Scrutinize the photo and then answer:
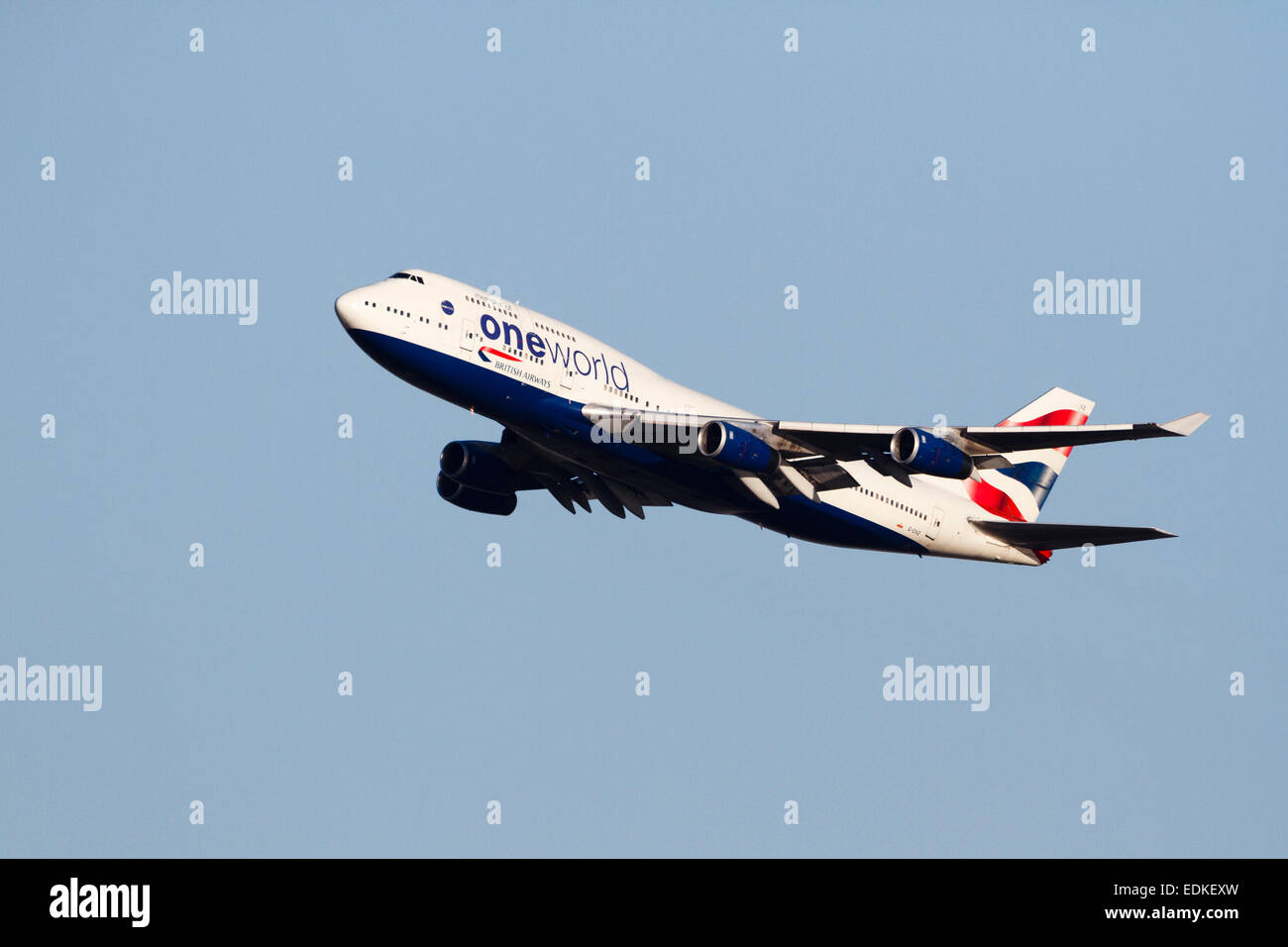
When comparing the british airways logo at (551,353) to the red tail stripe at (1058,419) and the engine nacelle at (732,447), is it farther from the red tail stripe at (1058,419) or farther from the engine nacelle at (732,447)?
the red tail stripe at (1058,419)

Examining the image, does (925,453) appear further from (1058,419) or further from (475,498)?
(1058,419)

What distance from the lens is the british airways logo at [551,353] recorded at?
176 feet

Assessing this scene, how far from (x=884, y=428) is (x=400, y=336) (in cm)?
1604

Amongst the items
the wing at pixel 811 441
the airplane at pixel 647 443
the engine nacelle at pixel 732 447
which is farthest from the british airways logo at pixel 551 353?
the engine nacelle at pixel 732 447

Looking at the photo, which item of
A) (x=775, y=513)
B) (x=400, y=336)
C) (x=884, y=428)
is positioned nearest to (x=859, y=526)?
(x=775, y=513)

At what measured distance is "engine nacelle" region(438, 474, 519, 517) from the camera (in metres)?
63.8

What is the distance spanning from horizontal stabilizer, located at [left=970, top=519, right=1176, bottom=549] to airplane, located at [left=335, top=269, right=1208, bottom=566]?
75 millimetres

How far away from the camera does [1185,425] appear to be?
1875 inches

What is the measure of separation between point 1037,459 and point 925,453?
21281 mm

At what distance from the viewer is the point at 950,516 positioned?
214ft

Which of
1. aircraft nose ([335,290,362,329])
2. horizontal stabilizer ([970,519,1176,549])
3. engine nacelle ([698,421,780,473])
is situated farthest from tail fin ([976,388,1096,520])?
aircraft nose ([335,290,362,329])

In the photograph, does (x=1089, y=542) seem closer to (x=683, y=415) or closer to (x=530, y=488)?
(x=683, y=415)

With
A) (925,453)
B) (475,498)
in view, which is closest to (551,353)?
(475,498)
